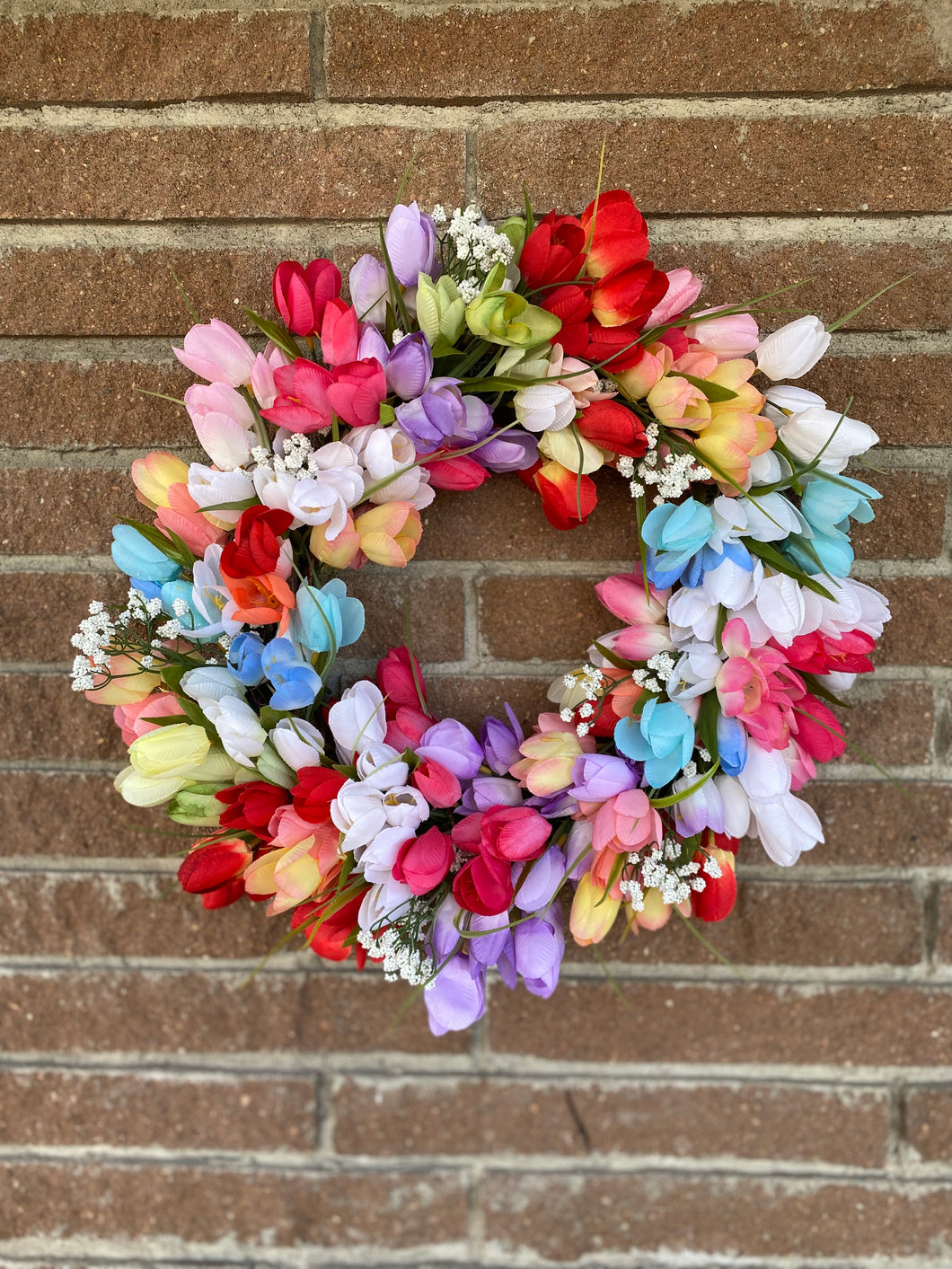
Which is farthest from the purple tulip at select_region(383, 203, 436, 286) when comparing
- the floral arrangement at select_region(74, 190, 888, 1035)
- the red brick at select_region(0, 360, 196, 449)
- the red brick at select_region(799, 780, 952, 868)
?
the red brick at select_region(799, 780, 952, 868)

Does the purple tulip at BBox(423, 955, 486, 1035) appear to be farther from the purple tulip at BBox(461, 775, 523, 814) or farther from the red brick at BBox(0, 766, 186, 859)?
the red brick at BBox(0, 766, 186, 859)

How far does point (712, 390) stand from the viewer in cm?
54

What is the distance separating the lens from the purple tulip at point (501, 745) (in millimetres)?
615

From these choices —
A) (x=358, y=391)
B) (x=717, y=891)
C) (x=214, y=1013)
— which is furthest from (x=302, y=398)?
(x=214, y=1013)

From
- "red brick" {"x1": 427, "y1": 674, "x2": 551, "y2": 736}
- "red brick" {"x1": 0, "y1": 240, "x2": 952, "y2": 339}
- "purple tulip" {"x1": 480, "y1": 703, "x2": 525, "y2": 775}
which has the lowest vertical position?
"purple tulip" {"x1": 480, "y1": 703, "x2": 525, "y2": 775}

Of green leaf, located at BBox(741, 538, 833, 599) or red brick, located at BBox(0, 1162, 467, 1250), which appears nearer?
green leaf, located at BBox(741, 538, 833, 599)

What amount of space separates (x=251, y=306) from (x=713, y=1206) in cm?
90

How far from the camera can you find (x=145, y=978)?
2.45 ft

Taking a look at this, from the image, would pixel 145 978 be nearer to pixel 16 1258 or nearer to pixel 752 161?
pixel 16 1258

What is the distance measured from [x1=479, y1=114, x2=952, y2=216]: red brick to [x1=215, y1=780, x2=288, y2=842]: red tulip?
18.4 inches

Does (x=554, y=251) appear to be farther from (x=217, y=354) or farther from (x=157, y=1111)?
(x=157, y=1111)

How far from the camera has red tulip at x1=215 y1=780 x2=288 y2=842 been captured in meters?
0.56

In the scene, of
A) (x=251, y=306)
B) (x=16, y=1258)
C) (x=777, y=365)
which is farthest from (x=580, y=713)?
(x=16, y=1258)

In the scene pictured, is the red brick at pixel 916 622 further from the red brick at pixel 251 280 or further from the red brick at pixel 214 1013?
the red brick at pixel 214 1013
